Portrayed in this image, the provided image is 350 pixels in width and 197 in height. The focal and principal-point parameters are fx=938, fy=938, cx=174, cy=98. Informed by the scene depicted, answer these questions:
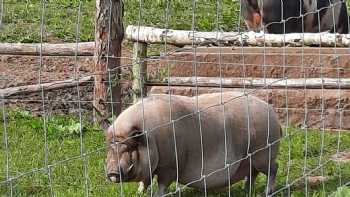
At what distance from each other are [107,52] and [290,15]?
372 centimetres

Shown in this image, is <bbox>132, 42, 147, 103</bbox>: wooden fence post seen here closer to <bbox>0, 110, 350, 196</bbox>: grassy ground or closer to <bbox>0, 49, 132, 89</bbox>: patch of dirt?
<bbox>0, 110, 350, 196</bbox>: grassy ground

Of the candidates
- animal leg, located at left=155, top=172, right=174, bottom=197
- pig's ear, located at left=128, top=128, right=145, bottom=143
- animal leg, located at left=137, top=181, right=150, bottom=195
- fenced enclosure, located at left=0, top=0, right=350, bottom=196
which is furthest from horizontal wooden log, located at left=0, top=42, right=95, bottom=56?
pig's ear, located at left=128, top=128, right=145, bottom=143

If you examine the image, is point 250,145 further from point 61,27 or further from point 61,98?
point 61,27

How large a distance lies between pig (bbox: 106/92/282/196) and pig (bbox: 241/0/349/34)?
487 cm

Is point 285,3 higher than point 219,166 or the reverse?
higher

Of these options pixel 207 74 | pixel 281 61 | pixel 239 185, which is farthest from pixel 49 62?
pixel 239 185

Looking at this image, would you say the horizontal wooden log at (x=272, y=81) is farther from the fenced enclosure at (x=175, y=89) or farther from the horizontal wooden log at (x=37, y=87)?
the horizontal wooden log at (x=37, y=87)

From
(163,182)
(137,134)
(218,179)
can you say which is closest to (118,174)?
(137,134)

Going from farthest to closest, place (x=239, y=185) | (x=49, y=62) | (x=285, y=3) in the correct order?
(x=285, y=3)
(x=49, y=62)
(x=239, y=185)

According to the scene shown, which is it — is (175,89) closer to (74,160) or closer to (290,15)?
(74,160)

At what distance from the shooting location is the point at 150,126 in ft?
18.7

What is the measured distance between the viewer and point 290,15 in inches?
448

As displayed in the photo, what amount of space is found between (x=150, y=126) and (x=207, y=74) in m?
3.43

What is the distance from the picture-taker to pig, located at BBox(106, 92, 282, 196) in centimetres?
562
